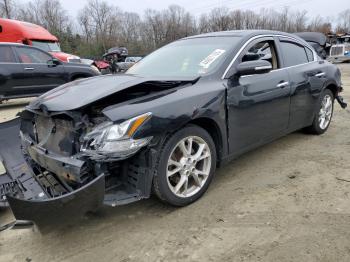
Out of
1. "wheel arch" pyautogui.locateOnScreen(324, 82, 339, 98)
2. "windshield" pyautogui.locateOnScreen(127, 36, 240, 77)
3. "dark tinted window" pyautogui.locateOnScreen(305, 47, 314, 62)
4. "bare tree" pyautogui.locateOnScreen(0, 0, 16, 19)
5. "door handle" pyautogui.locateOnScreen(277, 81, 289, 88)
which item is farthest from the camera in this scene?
"bare tree" pyautogui.locateOnScreen(0, 0, 16, 19)

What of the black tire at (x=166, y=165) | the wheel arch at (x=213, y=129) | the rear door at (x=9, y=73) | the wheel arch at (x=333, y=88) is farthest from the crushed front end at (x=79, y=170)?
the rear door at (x=9, y=73)

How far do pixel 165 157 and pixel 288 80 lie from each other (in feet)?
7.04

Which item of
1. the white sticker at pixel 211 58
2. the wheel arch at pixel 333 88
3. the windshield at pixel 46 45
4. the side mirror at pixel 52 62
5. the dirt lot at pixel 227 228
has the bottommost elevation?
the dirt lot at pixel 227 228

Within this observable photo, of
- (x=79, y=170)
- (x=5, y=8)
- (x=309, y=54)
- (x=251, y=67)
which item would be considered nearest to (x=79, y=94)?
(x=79, y=170)

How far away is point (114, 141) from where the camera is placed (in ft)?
8.18

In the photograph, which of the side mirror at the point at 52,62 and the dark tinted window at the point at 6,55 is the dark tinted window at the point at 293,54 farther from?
the dark tinted window at the point at 6,55

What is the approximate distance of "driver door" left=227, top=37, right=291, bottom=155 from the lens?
337cm

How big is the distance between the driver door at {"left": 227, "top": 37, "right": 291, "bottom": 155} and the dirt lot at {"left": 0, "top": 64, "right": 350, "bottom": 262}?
0.47 meters

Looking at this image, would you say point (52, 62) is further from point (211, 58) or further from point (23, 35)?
point (211, 58)

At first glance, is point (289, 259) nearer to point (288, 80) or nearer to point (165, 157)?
point (165, 157)

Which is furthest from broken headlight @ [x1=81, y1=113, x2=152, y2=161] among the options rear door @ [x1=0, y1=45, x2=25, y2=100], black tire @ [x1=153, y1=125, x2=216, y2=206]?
rear door @ [x1=0, y1=45, x2=25, y2=100]

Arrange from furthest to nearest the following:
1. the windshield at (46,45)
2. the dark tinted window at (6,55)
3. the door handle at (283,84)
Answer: the windshield at (46,45) < the dark tinted window at (6,55) < the door handle at (283,84)

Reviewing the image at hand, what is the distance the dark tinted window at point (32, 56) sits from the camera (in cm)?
905

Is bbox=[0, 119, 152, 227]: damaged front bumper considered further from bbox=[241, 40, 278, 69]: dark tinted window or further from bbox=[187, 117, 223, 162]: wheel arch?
bbox=[241, 40, 278, 69]: dark tinted window
